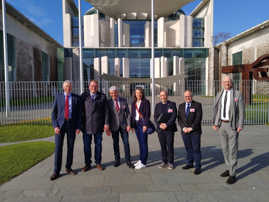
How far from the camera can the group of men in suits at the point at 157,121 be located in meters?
3.37

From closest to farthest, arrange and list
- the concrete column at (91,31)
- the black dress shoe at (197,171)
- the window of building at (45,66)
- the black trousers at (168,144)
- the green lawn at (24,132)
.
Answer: the black dress shoe at (197,171) → the black trousers at (168,144) → the green lawn at (24,132) → the window of building at (45,66) → the concrete column at (91,31)

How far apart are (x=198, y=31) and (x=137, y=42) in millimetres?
13133

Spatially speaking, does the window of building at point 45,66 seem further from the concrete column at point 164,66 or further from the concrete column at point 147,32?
the concrete column at point 164,66

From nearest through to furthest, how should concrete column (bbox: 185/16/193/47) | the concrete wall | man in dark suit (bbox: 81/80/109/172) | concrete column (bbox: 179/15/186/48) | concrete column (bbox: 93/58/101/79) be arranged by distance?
man in dark suit (bbox: 81/80/109/172)
the concrete wall
concrete column (bbox: 93/58/101/79)
concrete column (bbox: 179/15/186/48)
concrete column (bbox: 185/16/193/47)

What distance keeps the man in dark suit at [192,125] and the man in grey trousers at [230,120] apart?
13.9 inches

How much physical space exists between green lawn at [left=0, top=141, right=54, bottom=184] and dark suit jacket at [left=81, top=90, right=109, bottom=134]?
160 cm

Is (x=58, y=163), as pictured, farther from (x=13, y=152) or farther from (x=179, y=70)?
(x=179, y=70)

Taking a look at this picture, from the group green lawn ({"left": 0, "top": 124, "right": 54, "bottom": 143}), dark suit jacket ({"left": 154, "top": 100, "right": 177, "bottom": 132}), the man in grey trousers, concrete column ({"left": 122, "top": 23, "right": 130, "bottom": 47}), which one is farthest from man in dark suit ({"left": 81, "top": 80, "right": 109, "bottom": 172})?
concrete column ({"left": 122, "top": 23, "right": 130, "bottom": 47})

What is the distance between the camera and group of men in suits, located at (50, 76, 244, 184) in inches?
133

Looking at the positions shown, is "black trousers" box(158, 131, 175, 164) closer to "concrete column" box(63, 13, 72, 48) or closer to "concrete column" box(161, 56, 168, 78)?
"concrete column" box(161, 56, 168, 78)

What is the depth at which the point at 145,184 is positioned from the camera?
327cm

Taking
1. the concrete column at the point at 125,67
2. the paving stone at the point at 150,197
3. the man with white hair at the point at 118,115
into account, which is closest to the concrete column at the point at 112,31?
the concrete column at the point at 125,67

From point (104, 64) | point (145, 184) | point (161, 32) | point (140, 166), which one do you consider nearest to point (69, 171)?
point (140, 166)

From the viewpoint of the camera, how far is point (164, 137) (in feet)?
12.8
